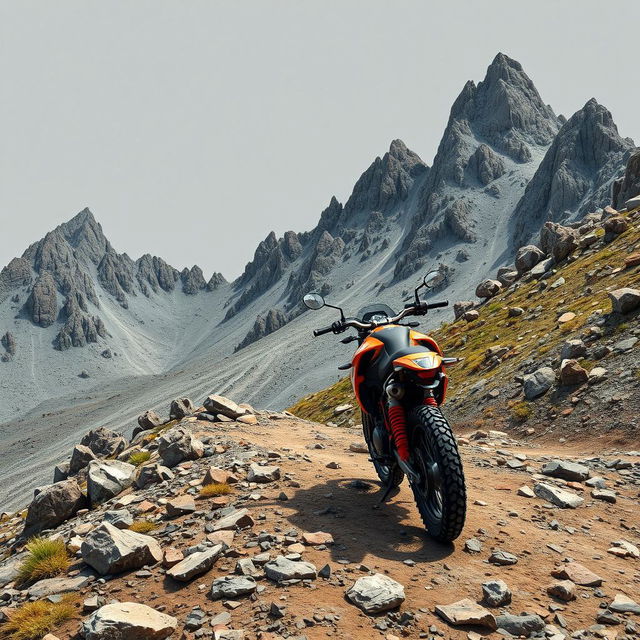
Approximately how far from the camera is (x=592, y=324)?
18.1 m

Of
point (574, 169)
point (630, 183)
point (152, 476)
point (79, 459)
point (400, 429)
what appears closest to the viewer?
point (400, 429)

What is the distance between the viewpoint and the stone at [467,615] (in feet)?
14.6

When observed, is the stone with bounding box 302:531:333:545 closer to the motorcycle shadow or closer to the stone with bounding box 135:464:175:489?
the motorcycle shadow

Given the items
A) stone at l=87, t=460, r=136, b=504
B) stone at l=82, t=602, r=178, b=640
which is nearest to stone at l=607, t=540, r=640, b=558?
stone at l=82, t=602, r=178, b=640

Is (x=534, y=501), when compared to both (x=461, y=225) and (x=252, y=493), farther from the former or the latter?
(x=461, y=225)

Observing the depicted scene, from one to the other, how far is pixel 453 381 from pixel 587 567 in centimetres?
1832

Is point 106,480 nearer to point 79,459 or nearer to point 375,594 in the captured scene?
point 375,594

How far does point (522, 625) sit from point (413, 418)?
8.84ft

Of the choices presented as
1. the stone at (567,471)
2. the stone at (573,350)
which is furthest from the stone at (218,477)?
the stone at (573,350)

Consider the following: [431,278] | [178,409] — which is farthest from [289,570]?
[178,409]

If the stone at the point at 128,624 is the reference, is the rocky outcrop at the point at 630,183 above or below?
above

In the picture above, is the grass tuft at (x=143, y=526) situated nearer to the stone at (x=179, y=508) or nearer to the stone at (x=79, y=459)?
the stone at (x=179, y=508)

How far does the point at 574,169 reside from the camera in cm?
16525

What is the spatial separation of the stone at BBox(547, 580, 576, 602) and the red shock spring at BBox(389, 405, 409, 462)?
2.23 meters
